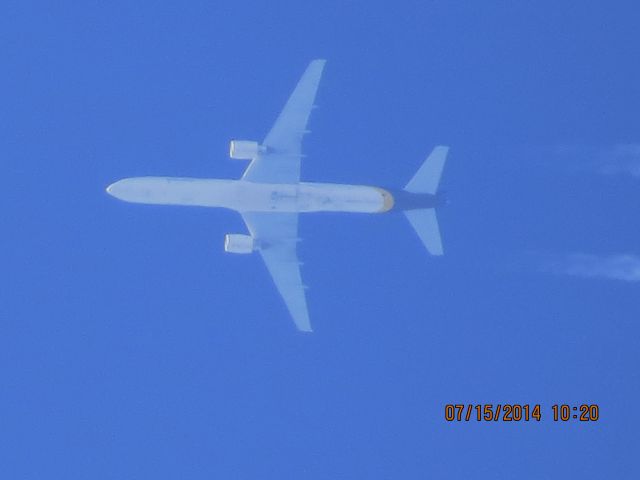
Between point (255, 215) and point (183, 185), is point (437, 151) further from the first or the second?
point (183, 185)

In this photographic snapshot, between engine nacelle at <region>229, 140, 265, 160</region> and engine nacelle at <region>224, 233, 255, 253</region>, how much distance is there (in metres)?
2.60

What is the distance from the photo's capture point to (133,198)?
2836cm

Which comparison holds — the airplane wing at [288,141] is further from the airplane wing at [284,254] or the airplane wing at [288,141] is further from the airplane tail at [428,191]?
the airplane tail at [428,191]

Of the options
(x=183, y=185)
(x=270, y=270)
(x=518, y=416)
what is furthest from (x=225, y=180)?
A: (x=518, y=416)

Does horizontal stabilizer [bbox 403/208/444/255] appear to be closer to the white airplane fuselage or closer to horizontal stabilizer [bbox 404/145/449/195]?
horizontal stabilizer [bbox 404/145/449/195]

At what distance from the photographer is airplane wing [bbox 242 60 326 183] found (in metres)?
28.9

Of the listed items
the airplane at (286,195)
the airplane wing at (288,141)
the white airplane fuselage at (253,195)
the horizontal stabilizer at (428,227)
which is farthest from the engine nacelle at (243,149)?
the horizontal stabilizer at (428,227)

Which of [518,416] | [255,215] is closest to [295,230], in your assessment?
[255,215]

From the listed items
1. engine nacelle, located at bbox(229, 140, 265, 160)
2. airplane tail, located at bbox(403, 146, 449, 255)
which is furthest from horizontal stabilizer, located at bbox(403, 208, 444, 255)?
engine nacelle, located at bbox(229, 140, 265, 160)

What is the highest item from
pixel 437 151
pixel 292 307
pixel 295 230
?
pixel 437 151

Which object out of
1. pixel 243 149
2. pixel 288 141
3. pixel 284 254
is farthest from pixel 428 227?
pixel 243 149

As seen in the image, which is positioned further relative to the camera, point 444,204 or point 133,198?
point 444,204

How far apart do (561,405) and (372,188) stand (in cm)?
1079

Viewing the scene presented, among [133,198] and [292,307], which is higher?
[133,198]
